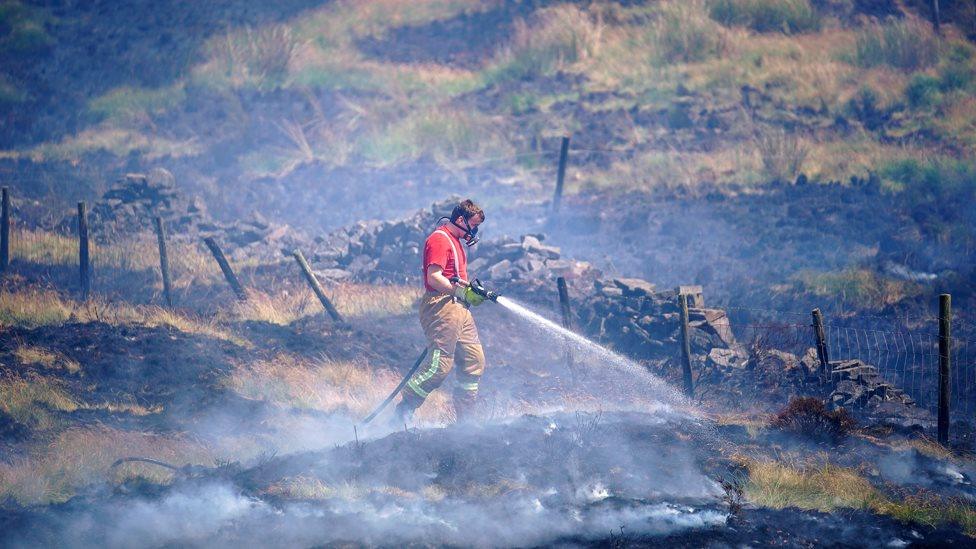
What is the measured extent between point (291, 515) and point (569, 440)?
3.00 metres

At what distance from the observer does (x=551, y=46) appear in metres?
26.1

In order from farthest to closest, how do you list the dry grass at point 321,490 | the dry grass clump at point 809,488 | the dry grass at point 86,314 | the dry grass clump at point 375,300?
the dry grass clump at point 375,300 < the dry grass at point 86,314 < the dry grass clump at point 809,488 < the dry grass at point 321,490

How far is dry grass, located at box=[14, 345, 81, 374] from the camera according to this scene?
10617mm

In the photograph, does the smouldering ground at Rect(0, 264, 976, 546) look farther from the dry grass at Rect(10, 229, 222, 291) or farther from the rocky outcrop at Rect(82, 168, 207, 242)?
the rocky outcrop at Rect(82, 168, 207, 242)

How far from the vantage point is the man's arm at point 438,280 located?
29.5 feet

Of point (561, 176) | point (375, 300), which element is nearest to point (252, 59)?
point (561, 176)

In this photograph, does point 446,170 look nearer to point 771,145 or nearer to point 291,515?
point 771,145

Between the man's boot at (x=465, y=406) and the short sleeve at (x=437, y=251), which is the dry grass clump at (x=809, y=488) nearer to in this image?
the man's boot at (x=465, y=406)

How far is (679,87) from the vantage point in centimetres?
2386

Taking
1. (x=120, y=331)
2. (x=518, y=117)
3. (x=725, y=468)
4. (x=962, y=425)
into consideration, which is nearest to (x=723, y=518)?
(x=725, y=468)

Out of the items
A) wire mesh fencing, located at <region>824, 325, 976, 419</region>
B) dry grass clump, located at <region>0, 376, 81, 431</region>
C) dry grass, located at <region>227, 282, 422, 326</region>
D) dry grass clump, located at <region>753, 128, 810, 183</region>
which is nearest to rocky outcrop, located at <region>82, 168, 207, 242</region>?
dry grass, located at <region>227, 282, 422, 326</region>

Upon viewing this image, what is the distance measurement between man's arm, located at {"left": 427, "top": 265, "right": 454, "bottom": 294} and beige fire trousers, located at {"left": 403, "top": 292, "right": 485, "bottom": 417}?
179mm

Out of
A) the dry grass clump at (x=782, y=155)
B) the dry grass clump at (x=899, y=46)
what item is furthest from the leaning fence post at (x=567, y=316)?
the dry grass clump at (x=899, y=46)

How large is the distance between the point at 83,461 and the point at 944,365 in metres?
8.70
